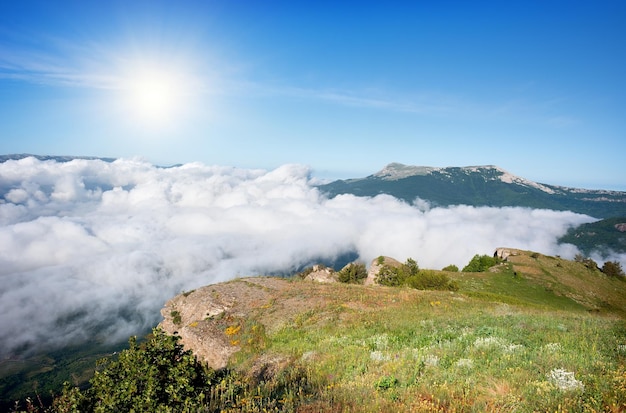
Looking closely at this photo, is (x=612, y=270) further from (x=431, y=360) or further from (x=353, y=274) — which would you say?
(x=431, y=360)

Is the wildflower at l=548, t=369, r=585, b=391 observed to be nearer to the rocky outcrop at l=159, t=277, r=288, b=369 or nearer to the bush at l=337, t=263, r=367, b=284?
the rocky outcrop at l=159, t=277, r=288, b=369

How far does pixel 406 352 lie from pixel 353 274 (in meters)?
71.0

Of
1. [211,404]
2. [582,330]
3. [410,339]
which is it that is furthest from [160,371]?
[582,330]

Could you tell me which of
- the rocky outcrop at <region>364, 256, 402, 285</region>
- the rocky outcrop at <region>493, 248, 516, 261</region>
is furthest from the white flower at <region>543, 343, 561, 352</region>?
the rocky outcrop at <region>493, 248, 516, 261</region>

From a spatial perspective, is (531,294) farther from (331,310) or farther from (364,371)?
(364,371)

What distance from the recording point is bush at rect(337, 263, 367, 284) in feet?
263

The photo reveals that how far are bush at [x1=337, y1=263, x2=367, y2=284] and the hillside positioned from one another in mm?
48343

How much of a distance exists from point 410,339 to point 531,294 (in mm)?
65939

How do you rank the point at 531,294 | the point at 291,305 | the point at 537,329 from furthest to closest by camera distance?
the point at 531,294
the point at 291,305
the point at 537,329

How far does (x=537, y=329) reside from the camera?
46.1 ft

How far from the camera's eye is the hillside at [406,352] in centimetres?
757

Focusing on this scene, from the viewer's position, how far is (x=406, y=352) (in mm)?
12047

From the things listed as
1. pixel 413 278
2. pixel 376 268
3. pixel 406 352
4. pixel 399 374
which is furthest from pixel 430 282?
pixel 399 374

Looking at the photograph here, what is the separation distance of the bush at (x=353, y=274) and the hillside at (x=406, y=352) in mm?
48343
